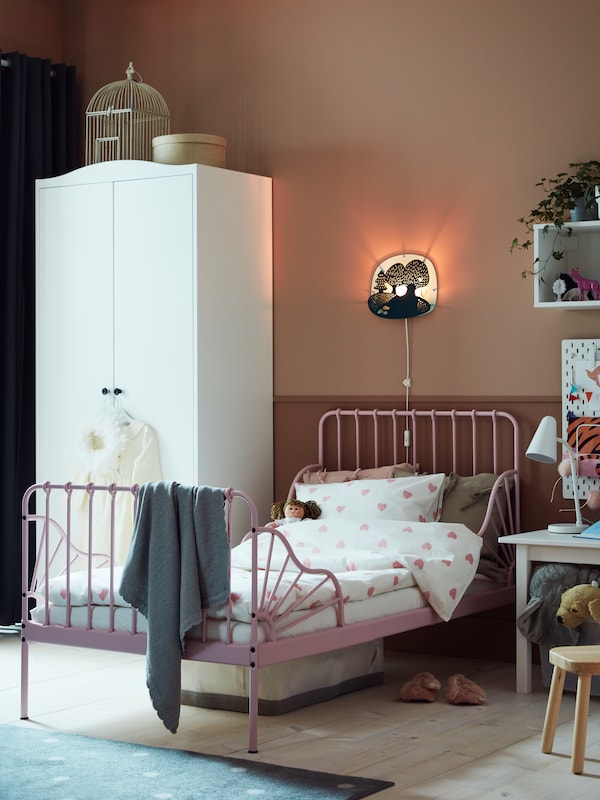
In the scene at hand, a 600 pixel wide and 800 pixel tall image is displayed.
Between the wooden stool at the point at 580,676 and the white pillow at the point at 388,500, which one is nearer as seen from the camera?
the wooden stool at the point at 580,676

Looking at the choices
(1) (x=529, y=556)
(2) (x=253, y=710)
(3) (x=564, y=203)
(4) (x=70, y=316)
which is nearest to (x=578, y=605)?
(1) (x=529, y=556)

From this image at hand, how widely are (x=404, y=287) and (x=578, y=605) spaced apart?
1.71 m

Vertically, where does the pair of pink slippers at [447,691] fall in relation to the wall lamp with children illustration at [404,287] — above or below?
below

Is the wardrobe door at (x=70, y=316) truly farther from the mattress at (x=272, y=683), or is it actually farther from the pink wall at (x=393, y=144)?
the mattress at (x=272, y=683)

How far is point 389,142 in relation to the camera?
5383 millimetres

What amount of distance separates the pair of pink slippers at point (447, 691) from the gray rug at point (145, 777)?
963 millimetres

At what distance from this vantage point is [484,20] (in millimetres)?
5152

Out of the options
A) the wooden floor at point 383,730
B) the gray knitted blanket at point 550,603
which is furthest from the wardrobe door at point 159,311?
the gray knitted blanket at point 550,603

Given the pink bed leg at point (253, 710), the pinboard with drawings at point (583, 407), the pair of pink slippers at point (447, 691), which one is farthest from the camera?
the pinboard with drawings at point (583, 407)

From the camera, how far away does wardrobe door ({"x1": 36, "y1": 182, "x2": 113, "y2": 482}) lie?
212 inches

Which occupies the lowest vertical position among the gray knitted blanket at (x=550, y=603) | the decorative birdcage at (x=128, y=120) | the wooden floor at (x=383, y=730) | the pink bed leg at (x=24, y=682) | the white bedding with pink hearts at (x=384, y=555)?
the wooden floor at (x=383, y=730)

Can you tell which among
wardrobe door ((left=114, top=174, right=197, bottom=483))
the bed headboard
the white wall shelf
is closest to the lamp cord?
the bed headboard

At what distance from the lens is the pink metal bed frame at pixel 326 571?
372 centimetres

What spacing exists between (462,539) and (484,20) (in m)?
2.21
